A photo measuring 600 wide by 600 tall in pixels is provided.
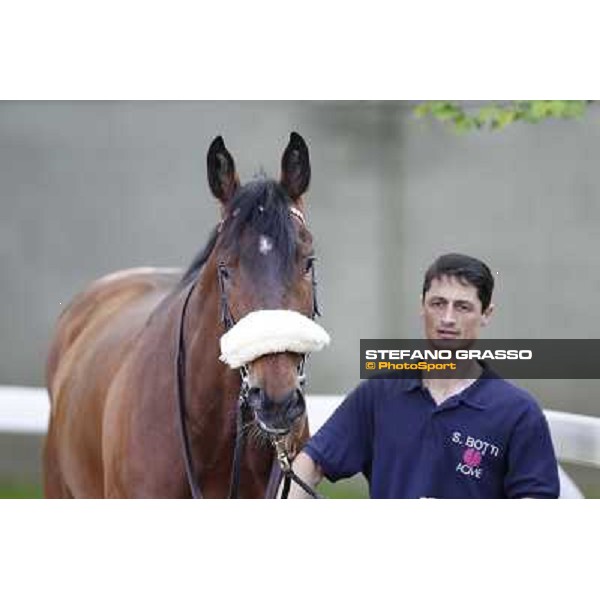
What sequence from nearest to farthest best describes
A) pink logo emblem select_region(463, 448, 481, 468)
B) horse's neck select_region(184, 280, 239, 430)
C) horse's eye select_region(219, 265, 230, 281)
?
1. pink logo emblem select_region(463, 448, 481, 468)
2. horse's eye select_region(219, 265, 230, 281)
3. horse's neck select_region(184, 280, 239, 430)

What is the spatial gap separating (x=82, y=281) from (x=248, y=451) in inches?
43.8

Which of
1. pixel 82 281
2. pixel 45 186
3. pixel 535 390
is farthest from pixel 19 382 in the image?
pixel 535 390

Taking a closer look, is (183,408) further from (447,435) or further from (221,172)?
(447,435)

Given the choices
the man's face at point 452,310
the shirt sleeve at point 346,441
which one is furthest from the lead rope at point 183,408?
the man's face at point 452,310

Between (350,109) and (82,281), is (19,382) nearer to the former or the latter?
(82,281)

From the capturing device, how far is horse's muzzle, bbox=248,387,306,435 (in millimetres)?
3443

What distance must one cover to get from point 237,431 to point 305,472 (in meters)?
0.27

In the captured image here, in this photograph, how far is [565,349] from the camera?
441 centimetres

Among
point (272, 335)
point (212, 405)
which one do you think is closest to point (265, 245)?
point (272, 335)

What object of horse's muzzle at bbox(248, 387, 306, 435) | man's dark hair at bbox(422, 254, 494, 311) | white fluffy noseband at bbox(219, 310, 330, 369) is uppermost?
man's dark hair at bbox(422, 254, 494, 311)

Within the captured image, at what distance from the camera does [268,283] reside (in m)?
3.57

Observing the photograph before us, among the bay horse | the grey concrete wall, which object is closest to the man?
the bay horse

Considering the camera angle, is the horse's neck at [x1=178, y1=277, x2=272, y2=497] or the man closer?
the man

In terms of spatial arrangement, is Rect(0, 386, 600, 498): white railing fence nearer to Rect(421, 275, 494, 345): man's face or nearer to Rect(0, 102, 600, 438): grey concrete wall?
Rect(0, 102, 600, 438): grey concrete wall
